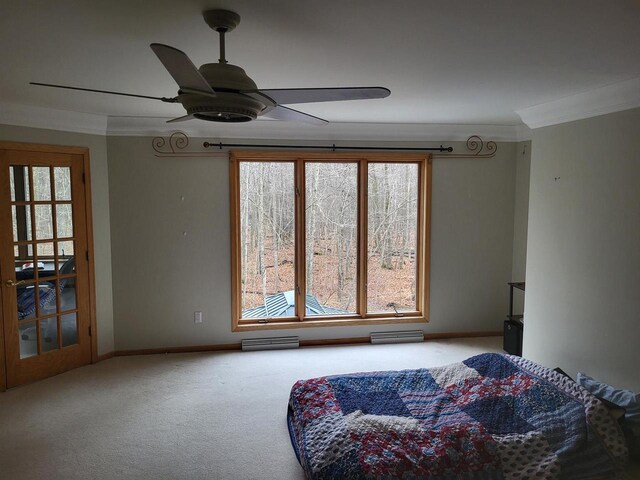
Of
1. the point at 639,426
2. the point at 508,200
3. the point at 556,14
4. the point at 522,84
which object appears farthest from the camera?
the point at 508,200

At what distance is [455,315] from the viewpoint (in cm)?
532

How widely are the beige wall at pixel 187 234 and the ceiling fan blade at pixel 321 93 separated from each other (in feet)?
9.18

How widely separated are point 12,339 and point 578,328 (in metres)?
4.49

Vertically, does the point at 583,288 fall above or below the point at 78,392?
above

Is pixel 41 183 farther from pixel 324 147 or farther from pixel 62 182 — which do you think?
pixel 324 147

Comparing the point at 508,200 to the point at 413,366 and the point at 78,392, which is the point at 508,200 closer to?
the point at 413,366

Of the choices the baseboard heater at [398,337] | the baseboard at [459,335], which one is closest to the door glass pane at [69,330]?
the baseboard heater at [398,337]

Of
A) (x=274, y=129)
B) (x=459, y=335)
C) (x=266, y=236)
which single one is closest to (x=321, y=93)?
(x=274, y=129)

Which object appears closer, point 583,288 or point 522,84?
point 522,84

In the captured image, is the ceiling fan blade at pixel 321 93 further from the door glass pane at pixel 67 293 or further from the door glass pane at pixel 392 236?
the door glass pane at pixel 67 293

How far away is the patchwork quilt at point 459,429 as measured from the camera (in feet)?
7.65

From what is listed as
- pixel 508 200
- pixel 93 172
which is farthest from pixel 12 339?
pixel 508 200

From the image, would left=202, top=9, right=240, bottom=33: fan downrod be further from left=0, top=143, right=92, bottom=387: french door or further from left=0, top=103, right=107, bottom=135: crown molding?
left=0, top=143, right=92, bottom=387: french door

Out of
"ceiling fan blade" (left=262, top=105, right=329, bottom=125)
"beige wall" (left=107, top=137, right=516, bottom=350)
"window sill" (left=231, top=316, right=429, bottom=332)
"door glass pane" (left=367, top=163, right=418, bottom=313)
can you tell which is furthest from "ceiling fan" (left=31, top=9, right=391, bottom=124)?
"window sill" (left=231, top=316, right=429, bottom=332)
